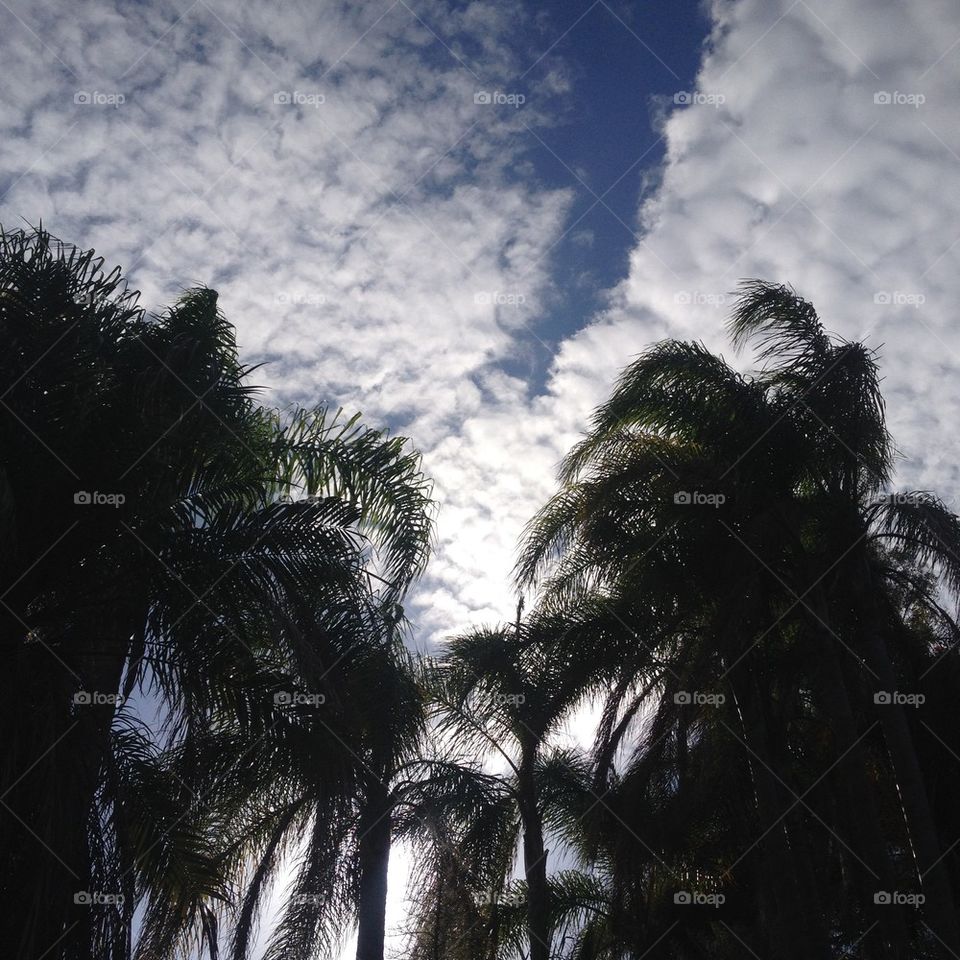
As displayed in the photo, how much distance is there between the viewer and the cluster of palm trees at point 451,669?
6.28 metres

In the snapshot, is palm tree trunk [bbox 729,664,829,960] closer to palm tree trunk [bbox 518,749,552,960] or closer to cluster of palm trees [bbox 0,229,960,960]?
cluster of palm trees [bbox 0,229,960,960]

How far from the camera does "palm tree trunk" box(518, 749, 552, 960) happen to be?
13.5m

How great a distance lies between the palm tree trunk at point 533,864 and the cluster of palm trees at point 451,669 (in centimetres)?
7

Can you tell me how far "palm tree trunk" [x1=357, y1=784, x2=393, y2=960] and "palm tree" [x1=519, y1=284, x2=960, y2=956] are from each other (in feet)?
12.2

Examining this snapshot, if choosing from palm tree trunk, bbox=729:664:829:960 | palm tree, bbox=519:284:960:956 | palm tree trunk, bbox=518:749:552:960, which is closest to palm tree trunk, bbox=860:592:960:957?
palm tree, bbox=519:284:960:956

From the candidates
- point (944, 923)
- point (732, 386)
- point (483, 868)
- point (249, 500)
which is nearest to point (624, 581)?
point (732, 386)

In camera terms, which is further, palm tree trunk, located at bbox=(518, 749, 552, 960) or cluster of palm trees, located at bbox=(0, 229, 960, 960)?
palm tree trunk, located at bbox=(518, 749, 552, 960)

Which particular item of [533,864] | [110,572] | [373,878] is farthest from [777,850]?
[110,572]

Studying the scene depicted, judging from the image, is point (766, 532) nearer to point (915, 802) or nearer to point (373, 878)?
point (915, 802)

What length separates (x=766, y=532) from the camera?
10.5 m

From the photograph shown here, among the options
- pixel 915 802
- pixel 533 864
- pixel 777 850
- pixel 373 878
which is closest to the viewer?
pixel 915 802

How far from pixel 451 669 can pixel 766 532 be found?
5724mm

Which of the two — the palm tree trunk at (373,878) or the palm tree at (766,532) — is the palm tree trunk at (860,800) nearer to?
the palm tree at (766,532)

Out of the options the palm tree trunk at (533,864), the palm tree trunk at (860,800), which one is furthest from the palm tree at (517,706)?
the palm tree trunk at (860,800)
